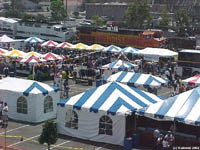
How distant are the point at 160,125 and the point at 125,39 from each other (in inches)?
1090

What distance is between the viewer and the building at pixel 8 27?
5366 centimetres

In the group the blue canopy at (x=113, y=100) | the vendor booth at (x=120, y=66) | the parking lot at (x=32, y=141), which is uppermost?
the blue canopy at (x=113, y=100)

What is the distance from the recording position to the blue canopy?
55.7ft

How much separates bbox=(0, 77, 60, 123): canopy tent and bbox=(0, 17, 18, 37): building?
3416 cm

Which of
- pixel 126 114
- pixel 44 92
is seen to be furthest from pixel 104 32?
pixel 126 114

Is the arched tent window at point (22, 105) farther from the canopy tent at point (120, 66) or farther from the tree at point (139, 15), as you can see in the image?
the tree at point (139, 15)

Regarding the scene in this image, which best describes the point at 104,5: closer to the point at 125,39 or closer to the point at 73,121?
the point at 125,39

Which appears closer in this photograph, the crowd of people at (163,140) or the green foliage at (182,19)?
the crowd of people at (163,140)

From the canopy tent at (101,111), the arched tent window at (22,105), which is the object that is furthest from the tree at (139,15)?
the canopy tent at (101,111)

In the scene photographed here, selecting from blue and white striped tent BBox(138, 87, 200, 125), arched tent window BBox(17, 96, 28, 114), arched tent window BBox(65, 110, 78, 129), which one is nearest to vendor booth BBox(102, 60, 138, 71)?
arched tent window BBox(17, 96, 28, 114)

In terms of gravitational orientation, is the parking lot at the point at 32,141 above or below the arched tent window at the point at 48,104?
below

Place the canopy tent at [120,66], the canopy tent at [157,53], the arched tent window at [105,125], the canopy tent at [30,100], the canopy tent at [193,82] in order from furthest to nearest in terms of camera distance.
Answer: the canopy tent at [157,53]
the canopy tent at [120,66]
the canopy tent at [193,82]
the canopy tent at [30,100]
the arched tent window at [105,125]

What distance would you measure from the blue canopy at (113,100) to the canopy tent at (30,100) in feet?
6.68

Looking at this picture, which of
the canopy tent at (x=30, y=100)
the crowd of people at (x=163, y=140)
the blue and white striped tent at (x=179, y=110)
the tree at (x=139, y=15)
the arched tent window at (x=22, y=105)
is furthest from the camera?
the tree at (x=139, y=15)
